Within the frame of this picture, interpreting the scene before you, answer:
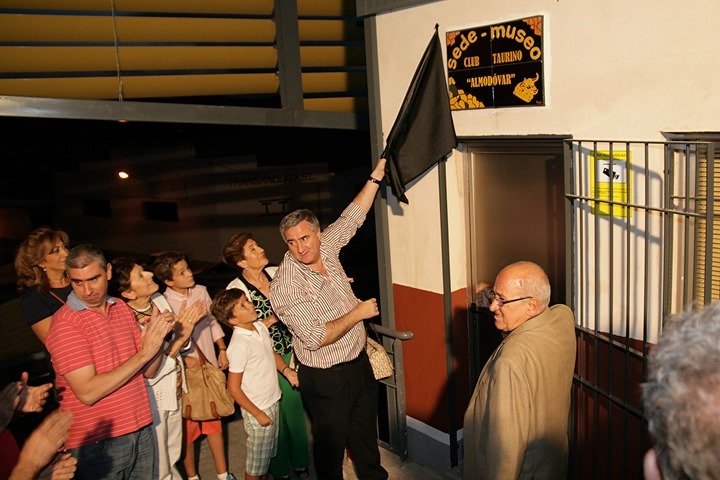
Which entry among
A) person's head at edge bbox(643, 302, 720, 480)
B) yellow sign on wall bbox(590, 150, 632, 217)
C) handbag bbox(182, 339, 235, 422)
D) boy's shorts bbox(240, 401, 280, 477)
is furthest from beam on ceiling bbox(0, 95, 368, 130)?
person's head at edge bbox(643, 302, 720, 480)

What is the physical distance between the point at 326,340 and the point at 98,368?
4.60ft

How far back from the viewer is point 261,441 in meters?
5.36

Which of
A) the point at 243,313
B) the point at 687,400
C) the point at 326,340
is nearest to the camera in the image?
the point at 687,400

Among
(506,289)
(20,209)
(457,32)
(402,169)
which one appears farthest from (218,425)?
(20,209)

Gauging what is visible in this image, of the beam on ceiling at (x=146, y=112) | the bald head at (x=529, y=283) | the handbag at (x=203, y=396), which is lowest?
the handbag at (x=203, y=396)

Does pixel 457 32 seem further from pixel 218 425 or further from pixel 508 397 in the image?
pixel 218 425

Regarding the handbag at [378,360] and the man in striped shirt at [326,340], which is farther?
the handbag at [378,360]

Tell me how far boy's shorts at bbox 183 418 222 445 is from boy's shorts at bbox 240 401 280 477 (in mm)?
424

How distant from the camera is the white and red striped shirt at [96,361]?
4.35 metres

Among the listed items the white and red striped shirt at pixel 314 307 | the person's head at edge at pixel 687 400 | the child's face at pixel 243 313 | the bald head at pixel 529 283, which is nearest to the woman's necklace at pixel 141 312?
the child's face at pixel 243 313

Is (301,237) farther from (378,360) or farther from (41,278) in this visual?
(41,278)

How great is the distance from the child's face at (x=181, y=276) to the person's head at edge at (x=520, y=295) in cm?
260

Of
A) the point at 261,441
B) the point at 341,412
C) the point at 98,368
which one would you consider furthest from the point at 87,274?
the point at 341,412

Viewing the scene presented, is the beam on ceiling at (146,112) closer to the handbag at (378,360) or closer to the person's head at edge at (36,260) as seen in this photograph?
the person's head at edge at (36,260)
